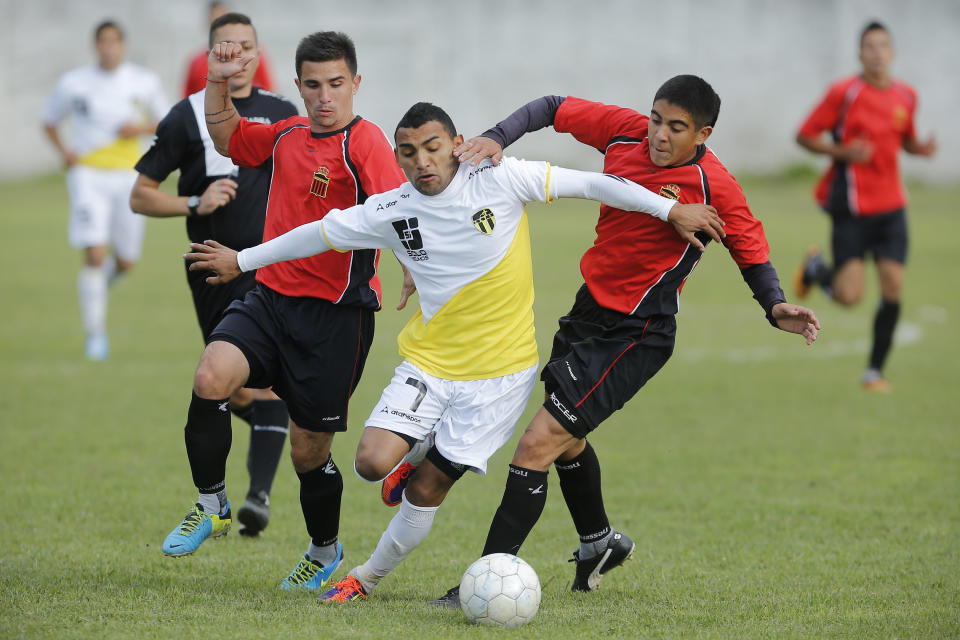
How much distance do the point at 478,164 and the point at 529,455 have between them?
1186 mm

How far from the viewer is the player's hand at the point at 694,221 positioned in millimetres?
4461

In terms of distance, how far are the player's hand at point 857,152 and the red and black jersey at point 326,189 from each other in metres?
6.25

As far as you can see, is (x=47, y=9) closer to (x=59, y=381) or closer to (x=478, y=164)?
(x=59, y=381)

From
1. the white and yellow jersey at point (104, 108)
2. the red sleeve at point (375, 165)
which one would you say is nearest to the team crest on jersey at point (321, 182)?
the red sleeve at point (375, 165)

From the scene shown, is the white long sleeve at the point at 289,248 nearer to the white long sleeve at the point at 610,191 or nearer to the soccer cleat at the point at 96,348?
the white long sleeve at the point at 610,191

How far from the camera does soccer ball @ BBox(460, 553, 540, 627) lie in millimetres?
4270

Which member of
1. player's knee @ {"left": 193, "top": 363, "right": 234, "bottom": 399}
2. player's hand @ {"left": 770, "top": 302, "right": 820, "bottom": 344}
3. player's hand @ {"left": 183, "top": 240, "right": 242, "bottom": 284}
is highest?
player's hand @ {"left": 183, "top": 240, "right": 242, "bottom": 284}

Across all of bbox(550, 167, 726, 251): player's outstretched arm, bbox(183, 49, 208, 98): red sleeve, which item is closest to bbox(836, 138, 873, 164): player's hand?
bbox(183, 49, 208, 98): red sleeve

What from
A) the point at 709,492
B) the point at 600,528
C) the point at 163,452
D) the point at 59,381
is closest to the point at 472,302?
the point at 600,528

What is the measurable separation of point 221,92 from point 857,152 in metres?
6.62

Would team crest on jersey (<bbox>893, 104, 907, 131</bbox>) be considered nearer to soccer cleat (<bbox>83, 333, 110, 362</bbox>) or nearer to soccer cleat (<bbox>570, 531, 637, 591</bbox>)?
soccer cleat (<bbox>570, 531, 637, 591</bbox>)

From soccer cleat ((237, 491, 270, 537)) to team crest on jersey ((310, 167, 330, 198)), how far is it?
1.77 m

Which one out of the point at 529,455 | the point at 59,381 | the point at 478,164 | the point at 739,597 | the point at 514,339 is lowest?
the point at 59,381

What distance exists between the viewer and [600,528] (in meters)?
5.07
